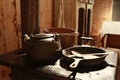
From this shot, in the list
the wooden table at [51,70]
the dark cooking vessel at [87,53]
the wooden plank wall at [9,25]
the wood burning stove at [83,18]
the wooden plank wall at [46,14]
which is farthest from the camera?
the wood burning stove at [83,18]

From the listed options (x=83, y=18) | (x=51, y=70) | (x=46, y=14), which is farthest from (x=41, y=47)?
(x=83, y=18)

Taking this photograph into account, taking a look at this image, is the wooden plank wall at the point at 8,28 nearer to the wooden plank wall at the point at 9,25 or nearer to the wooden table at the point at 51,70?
the wooden plank wall at the point at 9,25

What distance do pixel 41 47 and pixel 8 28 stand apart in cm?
93

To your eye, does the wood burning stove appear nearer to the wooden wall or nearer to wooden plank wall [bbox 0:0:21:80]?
the wooden wall

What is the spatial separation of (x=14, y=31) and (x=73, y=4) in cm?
98

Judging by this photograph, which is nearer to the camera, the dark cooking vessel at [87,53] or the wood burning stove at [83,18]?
the dark cooking vessel at [87,53]

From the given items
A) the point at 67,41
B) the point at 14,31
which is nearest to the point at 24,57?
the point at 67,41

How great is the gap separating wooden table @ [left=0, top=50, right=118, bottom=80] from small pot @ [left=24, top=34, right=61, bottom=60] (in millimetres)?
51

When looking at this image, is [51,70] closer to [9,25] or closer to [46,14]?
[9,25]

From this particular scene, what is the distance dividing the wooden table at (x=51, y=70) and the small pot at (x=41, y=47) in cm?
5

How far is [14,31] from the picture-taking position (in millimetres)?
1914

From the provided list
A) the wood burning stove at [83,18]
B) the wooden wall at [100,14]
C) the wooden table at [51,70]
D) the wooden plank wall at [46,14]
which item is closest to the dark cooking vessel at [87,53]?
the wooden table at [51,70]

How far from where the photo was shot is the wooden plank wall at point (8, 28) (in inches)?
68.8

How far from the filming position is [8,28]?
1.83 m
